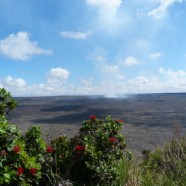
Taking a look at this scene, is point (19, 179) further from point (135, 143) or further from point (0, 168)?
point (135, 143)

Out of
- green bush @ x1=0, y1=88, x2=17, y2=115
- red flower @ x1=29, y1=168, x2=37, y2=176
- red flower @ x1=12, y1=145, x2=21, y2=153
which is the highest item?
green bush @ x1=0, y1=88, x2=17, y2=115

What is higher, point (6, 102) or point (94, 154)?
point (6, 102)

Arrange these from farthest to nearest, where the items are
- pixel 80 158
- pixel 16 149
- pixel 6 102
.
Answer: pixel 6 102 → pixel 80 158 → pixel 16 149

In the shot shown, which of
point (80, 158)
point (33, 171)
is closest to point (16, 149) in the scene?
point (33, 171)

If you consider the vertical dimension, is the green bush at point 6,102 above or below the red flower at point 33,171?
above

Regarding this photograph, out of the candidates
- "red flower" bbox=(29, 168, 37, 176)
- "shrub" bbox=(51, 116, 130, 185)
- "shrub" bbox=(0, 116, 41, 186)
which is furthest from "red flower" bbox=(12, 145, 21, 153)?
"shrub" bbox=(51, 116, 130, 185)

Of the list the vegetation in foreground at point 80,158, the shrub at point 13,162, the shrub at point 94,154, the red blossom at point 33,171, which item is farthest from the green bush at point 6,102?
the red blossom at point 33,171

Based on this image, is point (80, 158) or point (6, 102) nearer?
point (80, 158)

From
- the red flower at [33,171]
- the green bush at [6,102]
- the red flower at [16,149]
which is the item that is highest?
the green bush at [6,102]

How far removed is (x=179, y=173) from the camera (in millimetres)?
6863

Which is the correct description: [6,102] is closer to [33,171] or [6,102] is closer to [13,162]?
[13,162]

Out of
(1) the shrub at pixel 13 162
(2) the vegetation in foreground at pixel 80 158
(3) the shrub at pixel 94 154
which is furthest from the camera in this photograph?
(3) the shrub at pixel 94 154

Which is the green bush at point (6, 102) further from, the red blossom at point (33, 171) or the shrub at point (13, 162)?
the red blossom at point (33, 171)

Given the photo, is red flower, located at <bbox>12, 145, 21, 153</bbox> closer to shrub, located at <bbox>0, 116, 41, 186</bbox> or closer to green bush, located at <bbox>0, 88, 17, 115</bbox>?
shrub, located at <bbox>0, 116, 41, 186</bbox>
